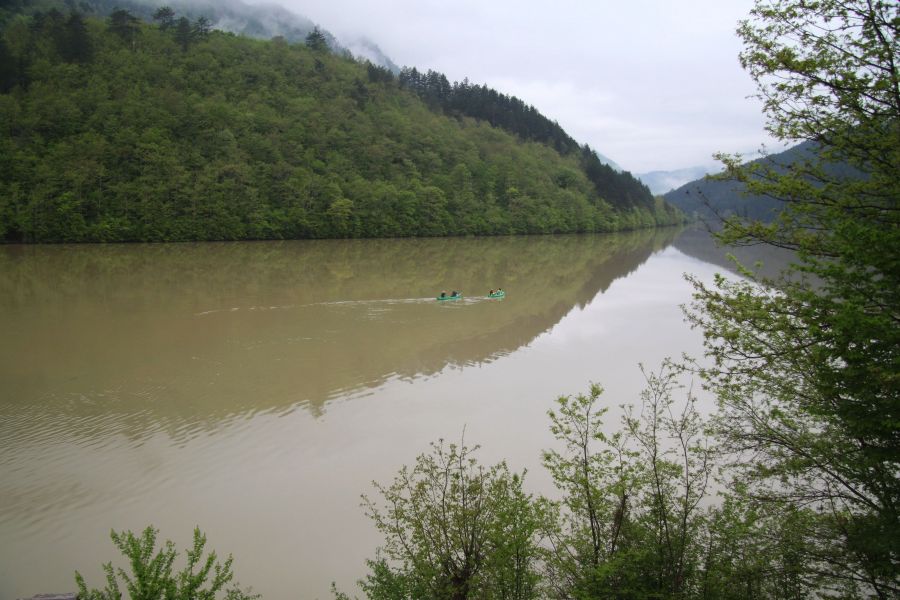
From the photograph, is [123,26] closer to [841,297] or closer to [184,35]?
[184,35]

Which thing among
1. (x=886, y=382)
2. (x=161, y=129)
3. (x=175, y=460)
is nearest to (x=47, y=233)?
(x=161, y=129)

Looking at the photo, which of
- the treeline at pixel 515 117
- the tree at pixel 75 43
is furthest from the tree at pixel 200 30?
the treeline at pixel 515 117

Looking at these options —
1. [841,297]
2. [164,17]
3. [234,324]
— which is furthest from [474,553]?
[164,17]

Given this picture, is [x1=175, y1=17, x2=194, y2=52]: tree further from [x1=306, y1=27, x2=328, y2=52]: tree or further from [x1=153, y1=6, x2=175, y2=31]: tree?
[x1=306, y1=27, x2=328, y2=52]: tree

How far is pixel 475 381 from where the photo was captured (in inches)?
805

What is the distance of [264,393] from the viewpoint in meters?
18.5

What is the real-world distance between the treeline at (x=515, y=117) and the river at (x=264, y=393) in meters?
88.6

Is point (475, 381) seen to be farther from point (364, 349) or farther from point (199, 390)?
point (199, 390)

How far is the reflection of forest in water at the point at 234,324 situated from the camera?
18.2m

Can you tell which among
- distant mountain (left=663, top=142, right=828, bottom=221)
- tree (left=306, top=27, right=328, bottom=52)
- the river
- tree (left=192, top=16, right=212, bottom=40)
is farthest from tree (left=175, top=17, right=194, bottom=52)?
distant mountain (left=663, top=142, right=828, bottom=221)

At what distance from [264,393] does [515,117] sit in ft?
411

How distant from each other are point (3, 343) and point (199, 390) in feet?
36.0

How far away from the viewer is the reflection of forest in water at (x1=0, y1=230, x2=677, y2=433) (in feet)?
59.9

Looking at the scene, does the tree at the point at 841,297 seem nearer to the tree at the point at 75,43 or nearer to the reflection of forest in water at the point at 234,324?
the reflection of forest in water at the point at 234,324
